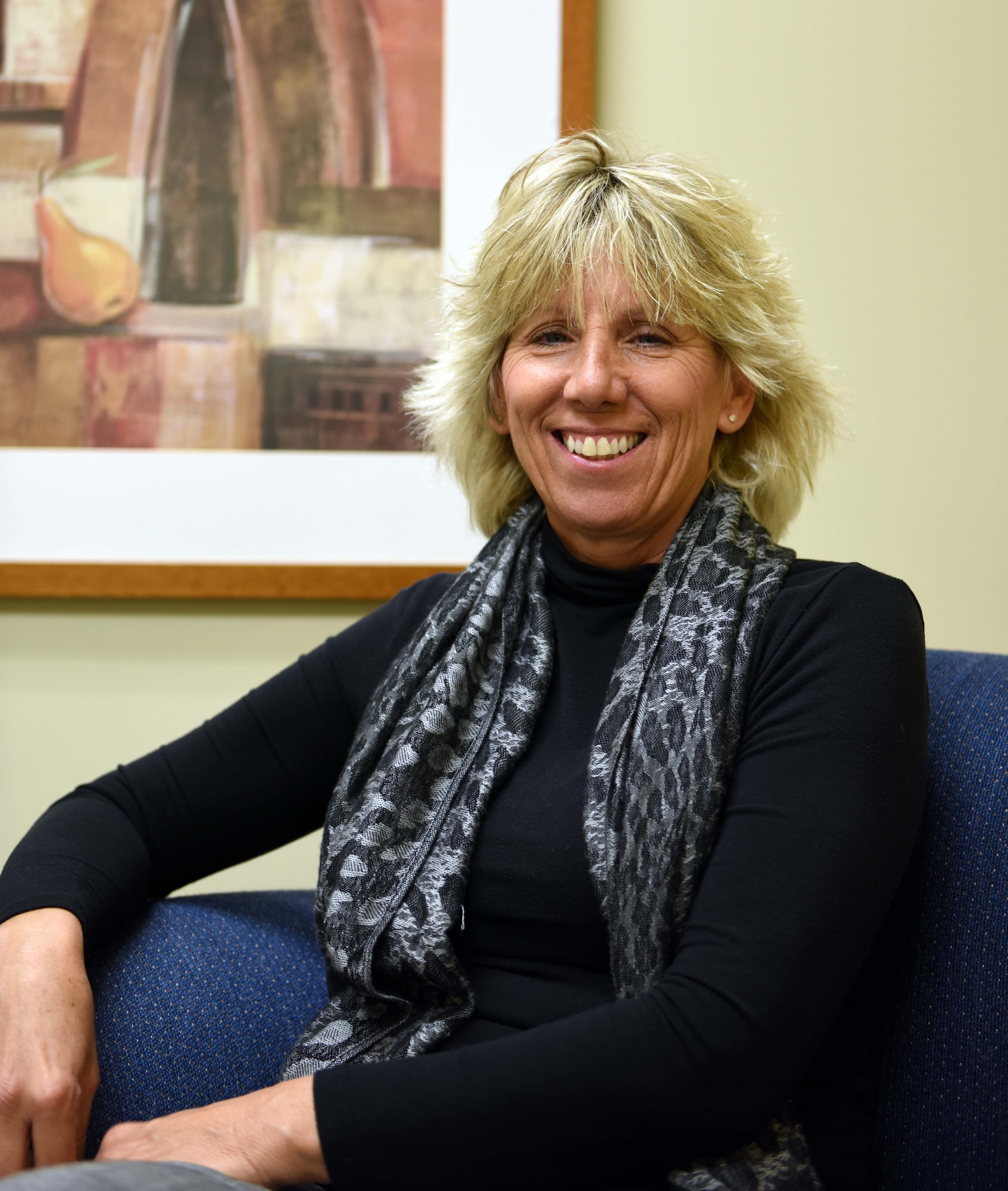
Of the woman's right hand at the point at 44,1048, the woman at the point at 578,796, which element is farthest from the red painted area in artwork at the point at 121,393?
the woman's right hand at the point at 44,1048

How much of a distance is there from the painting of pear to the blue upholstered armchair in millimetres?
926

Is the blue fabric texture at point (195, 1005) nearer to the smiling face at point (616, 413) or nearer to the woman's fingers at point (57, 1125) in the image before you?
the woman's fingers at point (57, 1125)

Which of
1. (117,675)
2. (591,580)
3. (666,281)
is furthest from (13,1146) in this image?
(666,281)

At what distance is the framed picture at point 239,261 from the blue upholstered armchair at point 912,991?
2.20ft

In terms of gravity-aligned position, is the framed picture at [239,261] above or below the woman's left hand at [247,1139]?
above

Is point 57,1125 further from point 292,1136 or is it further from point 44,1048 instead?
point 292,1136

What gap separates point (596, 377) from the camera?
1.18 meters

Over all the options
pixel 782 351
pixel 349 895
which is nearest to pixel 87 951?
pixel 349 895

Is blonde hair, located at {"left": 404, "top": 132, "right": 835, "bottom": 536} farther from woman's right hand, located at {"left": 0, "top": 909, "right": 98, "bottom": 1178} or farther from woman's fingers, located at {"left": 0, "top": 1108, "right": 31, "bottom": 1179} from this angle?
woman's fingers, located at {"left": 0, "top": 1108, "right": 31, "bottom": 1179}

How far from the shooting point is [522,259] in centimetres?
122

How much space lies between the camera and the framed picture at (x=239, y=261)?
175 centimetres

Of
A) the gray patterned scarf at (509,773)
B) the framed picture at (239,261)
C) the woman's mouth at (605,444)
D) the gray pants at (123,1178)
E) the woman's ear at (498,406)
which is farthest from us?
the framed picture at (239,261)

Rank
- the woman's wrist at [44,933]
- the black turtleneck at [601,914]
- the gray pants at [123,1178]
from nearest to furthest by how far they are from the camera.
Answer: the gray pants at [123,1178] < the black turtleneck at [601,914] < the woman's wrist at [44,933]

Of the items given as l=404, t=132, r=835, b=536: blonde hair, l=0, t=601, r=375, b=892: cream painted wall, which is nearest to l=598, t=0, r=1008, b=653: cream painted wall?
l=404, t=132, r=835, b=536: blonde hair
